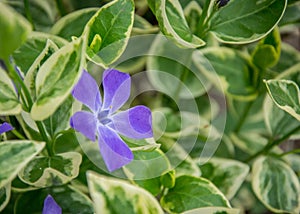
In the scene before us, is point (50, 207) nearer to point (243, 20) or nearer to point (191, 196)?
point (191, 196)

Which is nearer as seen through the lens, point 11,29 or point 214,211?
point 11,29

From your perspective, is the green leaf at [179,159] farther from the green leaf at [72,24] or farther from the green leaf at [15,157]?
the green leaf at [15,157]

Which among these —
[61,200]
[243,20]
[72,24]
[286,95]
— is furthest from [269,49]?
[61,200]

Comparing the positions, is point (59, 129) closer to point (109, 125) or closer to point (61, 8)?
point (109, 125)

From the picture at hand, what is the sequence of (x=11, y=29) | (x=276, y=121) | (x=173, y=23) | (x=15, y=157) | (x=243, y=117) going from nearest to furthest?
(x=11, y=29)
(x=15, y=157)
(x=173, y=23)
(x=276, y=121)
(x=243, y=117)

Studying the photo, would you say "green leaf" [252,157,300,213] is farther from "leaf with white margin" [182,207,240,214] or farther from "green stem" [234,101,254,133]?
"leaf with white margin" [182,207,240,214]

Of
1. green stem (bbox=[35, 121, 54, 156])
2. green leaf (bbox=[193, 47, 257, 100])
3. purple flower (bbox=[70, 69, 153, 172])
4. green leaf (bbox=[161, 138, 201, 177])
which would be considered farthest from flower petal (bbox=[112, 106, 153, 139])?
green leaf (bbox=[193, 47, 257, 100])
